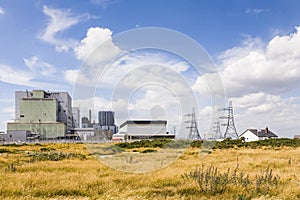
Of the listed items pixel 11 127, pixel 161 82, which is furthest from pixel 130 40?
pixel 11 127

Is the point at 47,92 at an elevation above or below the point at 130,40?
above

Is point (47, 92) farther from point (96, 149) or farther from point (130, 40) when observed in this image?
point (130, 40)

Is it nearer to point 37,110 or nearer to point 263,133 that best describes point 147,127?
point 263,133

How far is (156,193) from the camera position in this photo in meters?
9.68

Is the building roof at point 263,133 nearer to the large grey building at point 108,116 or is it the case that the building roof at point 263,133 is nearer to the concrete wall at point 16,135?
the concrete wall at point 16,135

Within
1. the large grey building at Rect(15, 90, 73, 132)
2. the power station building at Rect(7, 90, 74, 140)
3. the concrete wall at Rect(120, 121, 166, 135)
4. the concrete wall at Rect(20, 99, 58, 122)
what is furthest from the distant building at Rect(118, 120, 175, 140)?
the large grey building at Rect(15, 90, 73, 132)

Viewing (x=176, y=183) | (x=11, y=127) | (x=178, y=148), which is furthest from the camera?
(x=11, y=127)

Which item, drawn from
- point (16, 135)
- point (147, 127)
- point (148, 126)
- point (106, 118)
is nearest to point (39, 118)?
point (16, 135)

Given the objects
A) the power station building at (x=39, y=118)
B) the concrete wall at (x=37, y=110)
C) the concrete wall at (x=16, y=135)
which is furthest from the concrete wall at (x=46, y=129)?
the concrete wall at (x=16, y=135)

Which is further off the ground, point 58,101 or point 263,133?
point 58,101

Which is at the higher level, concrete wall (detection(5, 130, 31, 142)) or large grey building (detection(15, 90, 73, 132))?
large grey building (detection(15, 90, 73, 132))

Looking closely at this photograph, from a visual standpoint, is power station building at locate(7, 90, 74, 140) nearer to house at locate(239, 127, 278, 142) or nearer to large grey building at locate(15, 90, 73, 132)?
large grey building at locate(15, 90, 73, 132)

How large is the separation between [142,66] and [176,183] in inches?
225

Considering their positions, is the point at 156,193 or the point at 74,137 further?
the point at 74,137
